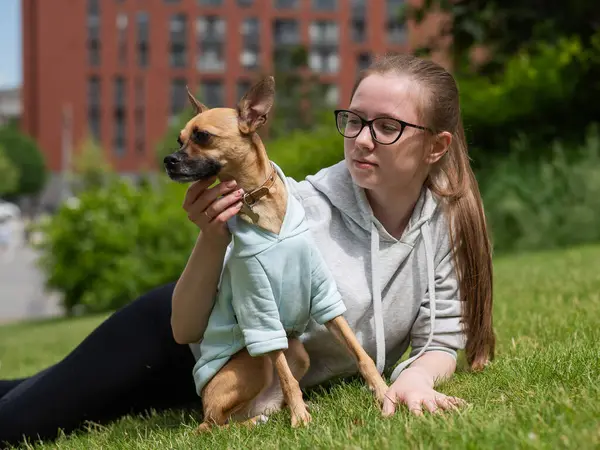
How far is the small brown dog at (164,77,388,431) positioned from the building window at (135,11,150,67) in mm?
68928

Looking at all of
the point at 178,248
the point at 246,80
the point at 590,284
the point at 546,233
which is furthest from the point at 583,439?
the point at 246,80

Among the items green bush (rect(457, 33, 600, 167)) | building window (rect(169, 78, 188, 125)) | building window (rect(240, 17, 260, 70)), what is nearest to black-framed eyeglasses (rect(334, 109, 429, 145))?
green bush (rect(457, 33, 600, 167))

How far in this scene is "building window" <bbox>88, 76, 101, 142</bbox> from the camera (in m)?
70.2

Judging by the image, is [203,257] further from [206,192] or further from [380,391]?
[380,391]

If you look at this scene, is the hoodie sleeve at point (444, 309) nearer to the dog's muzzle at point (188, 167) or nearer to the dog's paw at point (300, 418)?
the dog's paw at point (300, 418)

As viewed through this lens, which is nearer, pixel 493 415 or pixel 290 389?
pixel 493 415

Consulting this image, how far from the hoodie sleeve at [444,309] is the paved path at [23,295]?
11606 millimetres

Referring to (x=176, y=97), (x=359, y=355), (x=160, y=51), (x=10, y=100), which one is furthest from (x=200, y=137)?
(x=10, y=100)

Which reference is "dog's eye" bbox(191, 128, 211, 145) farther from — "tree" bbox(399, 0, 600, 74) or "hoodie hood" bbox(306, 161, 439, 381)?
"tree" bbox(399, 0, 600, 74)

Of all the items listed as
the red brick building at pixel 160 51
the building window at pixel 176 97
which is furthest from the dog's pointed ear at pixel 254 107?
the building window at pixel 176 97

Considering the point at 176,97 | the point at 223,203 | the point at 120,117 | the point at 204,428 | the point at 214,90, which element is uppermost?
the point at 223,203

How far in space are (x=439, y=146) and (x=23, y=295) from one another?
1997cm

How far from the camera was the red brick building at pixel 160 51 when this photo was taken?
6938 cm

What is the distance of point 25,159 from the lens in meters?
70.8
